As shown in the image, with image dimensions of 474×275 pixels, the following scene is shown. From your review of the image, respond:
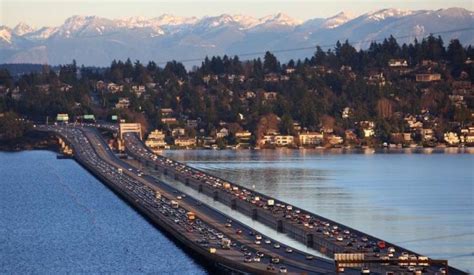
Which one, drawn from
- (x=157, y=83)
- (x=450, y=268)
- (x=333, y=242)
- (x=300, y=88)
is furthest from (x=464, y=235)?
(x=157, y=83)

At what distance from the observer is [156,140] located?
114m

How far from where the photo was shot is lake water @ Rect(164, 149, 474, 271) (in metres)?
49.2

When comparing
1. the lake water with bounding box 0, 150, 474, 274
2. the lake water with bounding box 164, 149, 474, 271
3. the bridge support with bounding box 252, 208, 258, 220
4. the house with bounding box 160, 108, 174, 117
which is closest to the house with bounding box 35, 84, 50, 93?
the house with bounding box 160, 108, 174, 117

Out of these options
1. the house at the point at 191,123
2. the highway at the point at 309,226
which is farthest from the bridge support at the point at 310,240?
the house at the point at 191,123

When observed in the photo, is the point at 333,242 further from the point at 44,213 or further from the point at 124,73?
the point at 124,73

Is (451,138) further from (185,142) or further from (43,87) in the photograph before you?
(43,87)

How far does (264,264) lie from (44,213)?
2095cm

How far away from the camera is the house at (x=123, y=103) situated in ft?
415

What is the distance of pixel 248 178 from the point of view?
77.1 meters

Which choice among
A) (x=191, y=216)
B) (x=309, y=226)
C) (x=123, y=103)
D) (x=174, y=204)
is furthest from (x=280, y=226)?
(x=123, y=103)

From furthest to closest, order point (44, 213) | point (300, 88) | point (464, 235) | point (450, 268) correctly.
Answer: point (300, 88)
point (44, 213)
point (464, 235)
point (450, 268)

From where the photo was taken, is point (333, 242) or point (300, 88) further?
point (300, 88)

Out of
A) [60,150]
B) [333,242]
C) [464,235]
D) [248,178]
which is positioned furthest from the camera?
[60,150]

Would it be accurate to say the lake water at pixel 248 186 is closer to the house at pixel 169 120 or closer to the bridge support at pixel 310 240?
the bridge support at pixel 310 240
